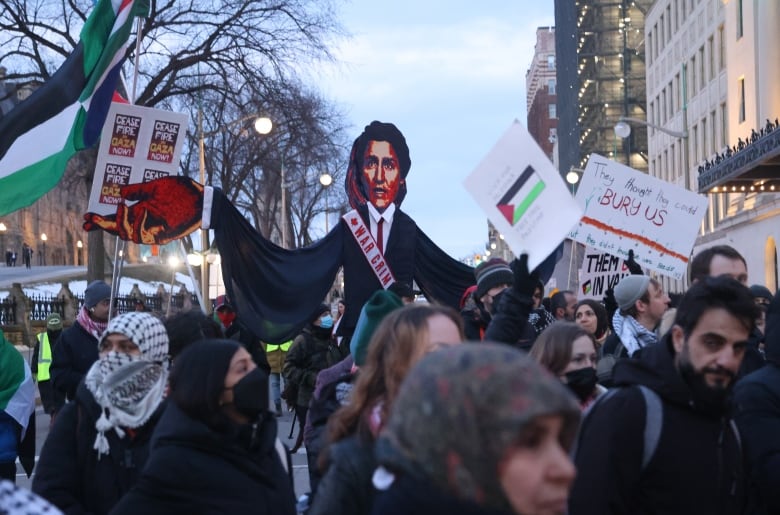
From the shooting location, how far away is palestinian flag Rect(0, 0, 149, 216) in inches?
374

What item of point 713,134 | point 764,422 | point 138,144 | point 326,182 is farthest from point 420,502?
point 713,134

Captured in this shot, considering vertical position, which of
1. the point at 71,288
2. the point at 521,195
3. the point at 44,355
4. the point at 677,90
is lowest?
the point at 71,288

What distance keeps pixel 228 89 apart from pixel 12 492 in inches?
919

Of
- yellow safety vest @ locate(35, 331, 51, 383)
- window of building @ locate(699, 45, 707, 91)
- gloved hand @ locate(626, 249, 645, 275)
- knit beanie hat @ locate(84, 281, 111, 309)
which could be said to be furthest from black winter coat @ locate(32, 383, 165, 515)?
window of building @ locate(699, 45, 707, 91)

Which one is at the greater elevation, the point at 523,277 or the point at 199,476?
the point at 523,277

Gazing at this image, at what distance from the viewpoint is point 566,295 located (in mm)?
10344

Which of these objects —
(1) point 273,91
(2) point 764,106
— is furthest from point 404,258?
(2) point 764,106

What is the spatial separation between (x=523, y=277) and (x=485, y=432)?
212 cm

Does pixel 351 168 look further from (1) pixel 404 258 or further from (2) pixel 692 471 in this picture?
(2) pixel 692 471

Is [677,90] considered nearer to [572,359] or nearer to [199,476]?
[572,359]

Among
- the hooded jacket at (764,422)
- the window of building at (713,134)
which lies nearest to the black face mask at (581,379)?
the hooded jacket at (764,422)

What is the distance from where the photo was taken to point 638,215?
29.2 feet

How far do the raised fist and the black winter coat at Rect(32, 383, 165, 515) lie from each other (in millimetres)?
3376

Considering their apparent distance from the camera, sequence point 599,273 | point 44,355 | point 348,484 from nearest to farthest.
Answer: point 348,484
point 599,273
point 44,355
